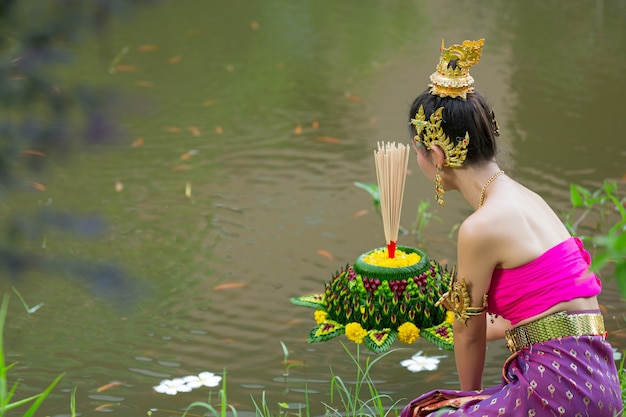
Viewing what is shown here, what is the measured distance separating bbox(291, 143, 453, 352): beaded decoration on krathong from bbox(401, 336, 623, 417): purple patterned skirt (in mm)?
319

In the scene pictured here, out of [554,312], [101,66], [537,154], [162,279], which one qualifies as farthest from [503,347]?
[101,66]

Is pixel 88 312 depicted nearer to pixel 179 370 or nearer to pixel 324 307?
pixel 179 370

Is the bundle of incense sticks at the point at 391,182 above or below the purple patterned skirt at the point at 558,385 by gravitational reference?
above

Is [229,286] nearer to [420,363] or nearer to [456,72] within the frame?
[420,363]

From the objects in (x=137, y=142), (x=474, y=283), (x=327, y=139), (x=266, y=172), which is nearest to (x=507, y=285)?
(x=474, y=283)

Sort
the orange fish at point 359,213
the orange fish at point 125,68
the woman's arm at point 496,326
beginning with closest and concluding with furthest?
the woman's arm at point 496,326 < the orange fish at point 359,213 < the orange fish at point 125,68

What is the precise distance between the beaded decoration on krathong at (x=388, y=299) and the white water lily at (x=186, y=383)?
391mm

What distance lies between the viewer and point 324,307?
7.88 feet

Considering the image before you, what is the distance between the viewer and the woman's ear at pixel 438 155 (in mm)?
2057

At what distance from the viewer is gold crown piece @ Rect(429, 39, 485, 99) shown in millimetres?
2037

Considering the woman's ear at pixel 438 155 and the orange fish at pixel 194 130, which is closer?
the woman's ear at pixel 438 155

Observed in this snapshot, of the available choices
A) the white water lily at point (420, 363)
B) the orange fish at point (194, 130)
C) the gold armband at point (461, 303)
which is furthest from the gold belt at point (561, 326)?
the orange fish at point (194, 130)

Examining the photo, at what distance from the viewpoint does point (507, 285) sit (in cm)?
199

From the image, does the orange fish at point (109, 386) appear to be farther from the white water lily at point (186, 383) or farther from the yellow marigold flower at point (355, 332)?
the yellow marigold flower at point (355, 332)
